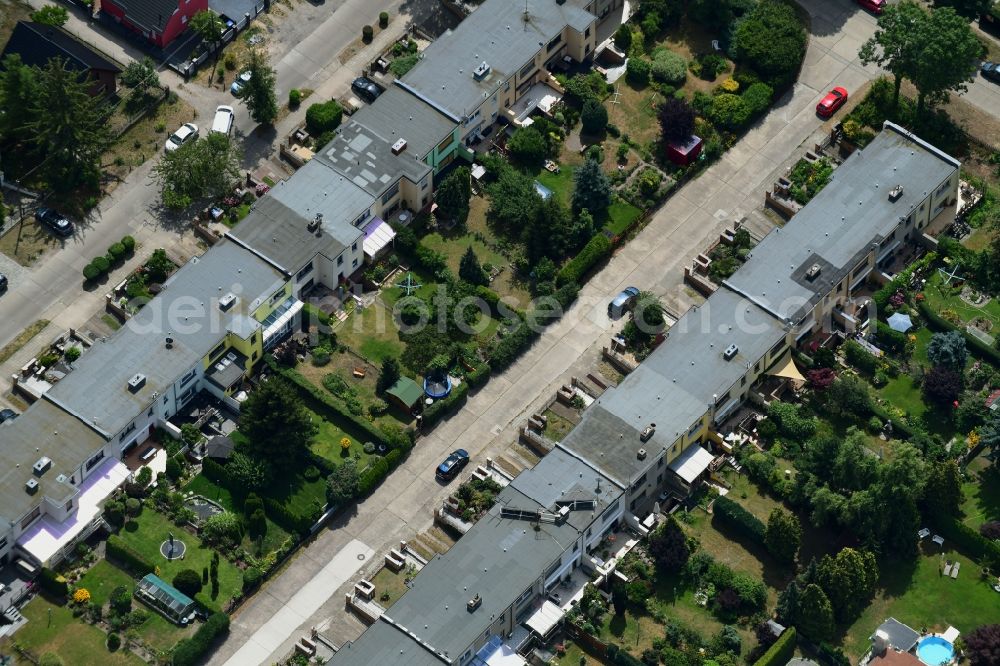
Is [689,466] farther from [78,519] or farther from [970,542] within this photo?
[78,519]

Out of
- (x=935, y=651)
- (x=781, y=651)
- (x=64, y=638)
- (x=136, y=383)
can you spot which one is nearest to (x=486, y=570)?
(x=781, y=651)

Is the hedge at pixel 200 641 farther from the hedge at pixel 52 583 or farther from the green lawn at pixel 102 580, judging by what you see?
the hedge at pixel 52 583

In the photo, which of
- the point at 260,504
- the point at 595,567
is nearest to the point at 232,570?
the point at 260,504

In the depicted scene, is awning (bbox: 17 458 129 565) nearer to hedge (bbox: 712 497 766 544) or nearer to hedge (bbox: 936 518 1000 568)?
hedge (bbox: 712 497 766 544)

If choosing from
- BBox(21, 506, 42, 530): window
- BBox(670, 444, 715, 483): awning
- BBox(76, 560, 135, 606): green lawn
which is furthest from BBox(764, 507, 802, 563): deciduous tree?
BBox(21, 506, 42, 530): window

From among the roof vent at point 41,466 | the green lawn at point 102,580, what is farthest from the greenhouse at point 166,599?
the roof vent at point 41,466

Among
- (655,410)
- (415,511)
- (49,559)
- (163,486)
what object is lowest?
(49,559)

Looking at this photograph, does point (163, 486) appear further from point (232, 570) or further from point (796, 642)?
point (796, 642)
